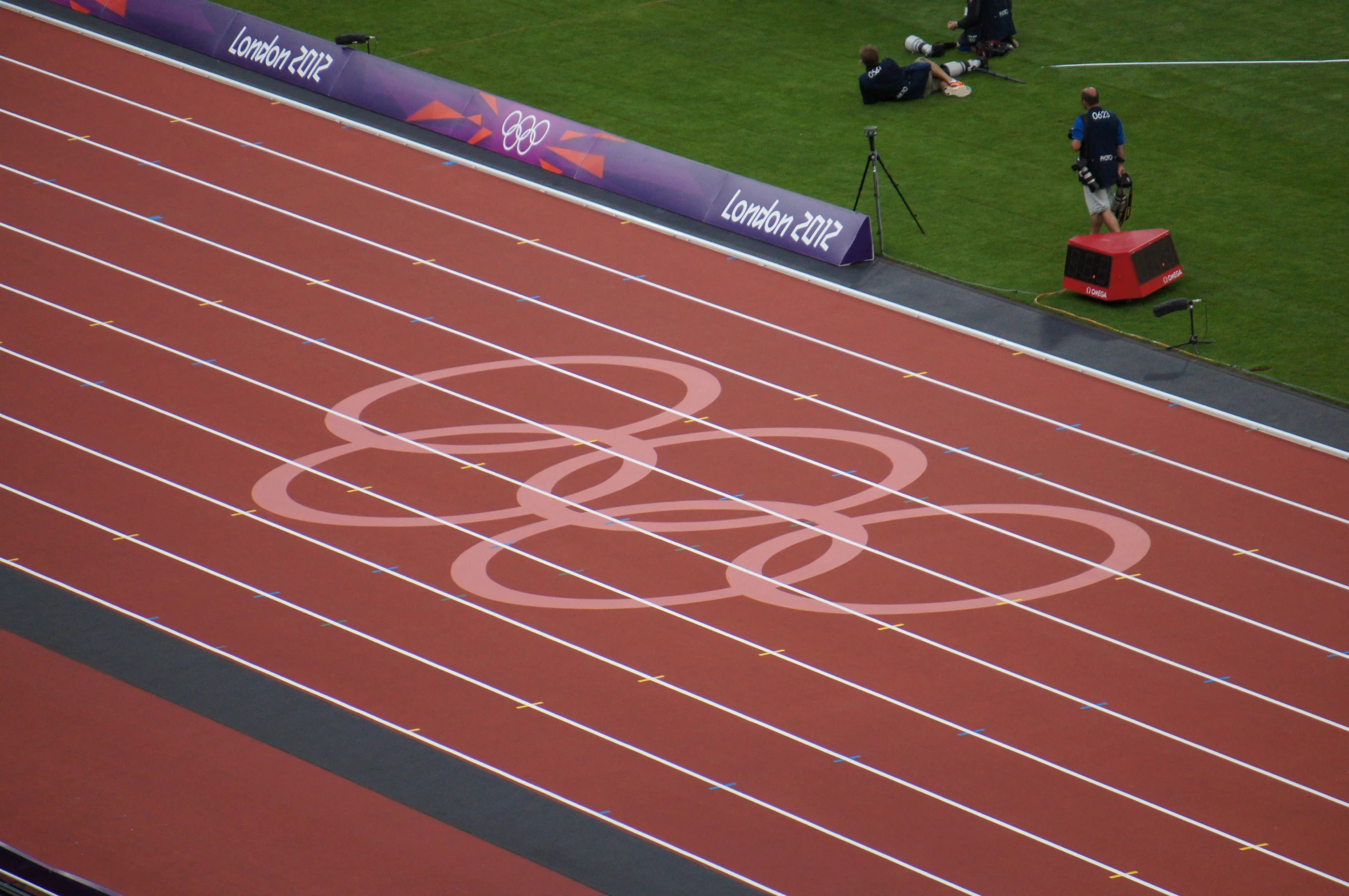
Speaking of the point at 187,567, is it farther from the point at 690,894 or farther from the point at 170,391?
the point at 690,894

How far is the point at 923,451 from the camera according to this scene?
15852mm

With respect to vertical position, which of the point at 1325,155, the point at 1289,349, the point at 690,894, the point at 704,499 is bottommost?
the point at 690,894

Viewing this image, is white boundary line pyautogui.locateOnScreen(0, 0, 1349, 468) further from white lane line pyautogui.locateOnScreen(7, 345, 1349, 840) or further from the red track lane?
the red track lane

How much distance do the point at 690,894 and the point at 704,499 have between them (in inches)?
176

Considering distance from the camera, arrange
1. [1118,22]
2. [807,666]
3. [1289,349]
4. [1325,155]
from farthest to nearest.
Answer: [1118,22]
[1325,155]
[1289,349]
[807,666]

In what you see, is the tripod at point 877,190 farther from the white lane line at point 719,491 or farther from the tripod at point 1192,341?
the white lane line at point 719,491

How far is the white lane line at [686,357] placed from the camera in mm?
14477

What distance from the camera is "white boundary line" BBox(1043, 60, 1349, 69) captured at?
74.1 ft

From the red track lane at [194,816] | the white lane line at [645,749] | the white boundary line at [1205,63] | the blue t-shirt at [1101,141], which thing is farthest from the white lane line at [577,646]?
the white boundary line at [1205,63]

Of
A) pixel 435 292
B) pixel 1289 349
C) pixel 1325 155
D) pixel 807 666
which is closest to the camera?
pixel 807 666

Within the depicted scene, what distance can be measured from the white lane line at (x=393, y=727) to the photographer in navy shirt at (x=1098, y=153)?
28.3ft

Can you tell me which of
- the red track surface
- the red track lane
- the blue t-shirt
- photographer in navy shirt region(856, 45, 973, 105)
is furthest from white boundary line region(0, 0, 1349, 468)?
the red track lane

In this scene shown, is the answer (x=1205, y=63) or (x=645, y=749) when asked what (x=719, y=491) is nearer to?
(x=645, y=749)

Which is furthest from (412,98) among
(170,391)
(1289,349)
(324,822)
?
(324,822)
